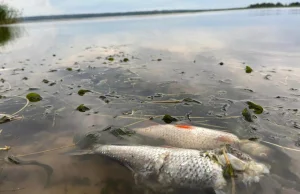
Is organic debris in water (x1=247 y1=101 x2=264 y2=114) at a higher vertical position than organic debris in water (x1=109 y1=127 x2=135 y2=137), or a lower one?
higher

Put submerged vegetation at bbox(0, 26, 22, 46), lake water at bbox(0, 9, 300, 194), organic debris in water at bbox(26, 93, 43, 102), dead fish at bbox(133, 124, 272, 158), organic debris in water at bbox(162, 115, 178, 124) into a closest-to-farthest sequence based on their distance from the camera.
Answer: lake water at bbox(0, 9, 300, 194) → dead fish at bbox(133, 124, 272, 158) → organic debris in water at bbox(162, 115, 178, 124) → organic debris in water at bbox(26, 93, 43, 102) → submerged vegetation at bbox(0, 26, 22, 46)

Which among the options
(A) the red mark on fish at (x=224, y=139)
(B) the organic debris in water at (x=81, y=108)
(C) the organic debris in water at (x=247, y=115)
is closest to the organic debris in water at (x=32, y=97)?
(B) the organic debris in water at (x=81, y=108)

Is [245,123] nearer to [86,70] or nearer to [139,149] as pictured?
[139,149]

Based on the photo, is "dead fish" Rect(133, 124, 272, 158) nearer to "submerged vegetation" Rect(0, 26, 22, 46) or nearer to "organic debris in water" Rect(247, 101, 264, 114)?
"organic debris in water" Rect(247, 101, 264, 114)

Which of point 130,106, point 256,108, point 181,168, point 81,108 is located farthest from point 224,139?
point 81,108

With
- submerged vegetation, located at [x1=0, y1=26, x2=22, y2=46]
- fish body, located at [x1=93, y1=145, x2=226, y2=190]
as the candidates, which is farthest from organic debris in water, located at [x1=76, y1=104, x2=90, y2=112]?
submerged vegetation, located at [x1=0, y1=26, x2=22, y2=46]

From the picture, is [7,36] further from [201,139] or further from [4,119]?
[201,139]

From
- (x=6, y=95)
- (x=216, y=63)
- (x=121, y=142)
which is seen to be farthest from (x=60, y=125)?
(x=216, y=63)

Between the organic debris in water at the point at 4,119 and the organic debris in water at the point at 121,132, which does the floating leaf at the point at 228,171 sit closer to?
the organic debris in water at the point at 121,132

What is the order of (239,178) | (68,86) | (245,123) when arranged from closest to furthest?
(239,178) < (245,123) < (68,86)
